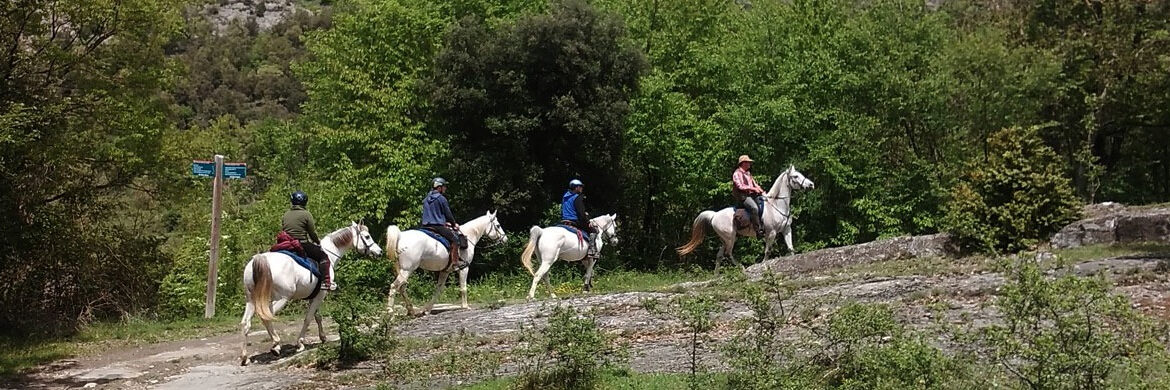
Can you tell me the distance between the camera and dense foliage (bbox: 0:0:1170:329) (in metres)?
24.6

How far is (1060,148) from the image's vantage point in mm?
33688

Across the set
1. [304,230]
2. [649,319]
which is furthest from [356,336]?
[649,319]

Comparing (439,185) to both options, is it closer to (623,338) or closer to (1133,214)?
(623,338)

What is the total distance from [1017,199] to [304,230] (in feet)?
41.7

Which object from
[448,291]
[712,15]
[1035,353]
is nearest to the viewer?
[1035,353]

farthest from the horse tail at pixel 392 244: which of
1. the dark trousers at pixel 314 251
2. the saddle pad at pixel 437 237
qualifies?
the dark trousers at pixel 314 251

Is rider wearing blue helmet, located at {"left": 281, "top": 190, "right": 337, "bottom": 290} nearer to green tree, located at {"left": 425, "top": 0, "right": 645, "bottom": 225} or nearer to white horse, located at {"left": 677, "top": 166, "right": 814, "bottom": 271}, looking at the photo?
white horse, located at {"left": 677, "top": 166, "right": 814, "bottom": 271}

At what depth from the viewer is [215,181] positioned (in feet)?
61.2

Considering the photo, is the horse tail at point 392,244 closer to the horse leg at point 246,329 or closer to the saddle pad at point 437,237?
the saddle pad at point 437,237

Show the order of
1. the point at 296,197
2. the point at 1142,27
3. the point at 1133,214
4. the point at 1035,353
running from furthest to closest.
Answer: the point at 1142,27 < the point at 1133,214 < the point at 296,197 < the point at 1035,353

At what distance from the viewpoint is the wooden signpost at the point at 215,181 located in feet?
58.1

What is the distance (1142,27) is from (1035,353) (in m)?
28.5

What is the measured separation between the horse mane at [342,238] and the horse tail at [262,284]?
1742 millimetres

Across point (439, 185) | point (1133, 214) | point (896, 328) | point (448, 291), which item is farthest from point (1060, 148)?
point (896, 328)
